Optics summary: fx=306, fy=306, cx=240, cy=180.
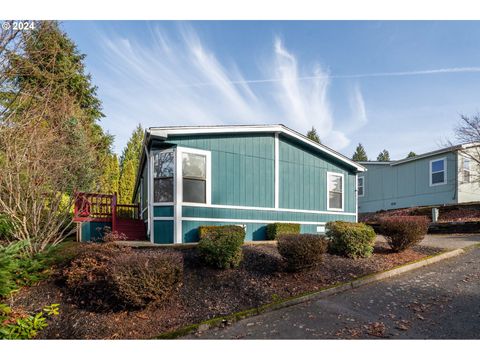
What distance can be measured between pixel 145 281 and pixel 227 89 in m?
6.21

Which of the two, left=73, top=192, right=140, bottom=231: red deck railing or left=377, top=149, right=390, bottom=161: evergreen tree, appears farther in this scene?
left=377, top=149, right=390, bottom=161: evergreen tree

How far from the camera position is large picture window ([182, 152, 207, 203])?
30.5 ft

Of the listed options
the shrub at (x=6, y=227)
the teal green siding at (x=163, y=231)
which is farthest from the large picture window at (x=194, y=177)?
the shrub at (x=6, y=227)

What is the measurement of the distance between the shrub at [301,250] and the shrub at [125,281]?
2.35m

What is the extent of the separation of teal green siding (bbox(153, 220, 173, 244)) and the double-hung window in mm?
16992

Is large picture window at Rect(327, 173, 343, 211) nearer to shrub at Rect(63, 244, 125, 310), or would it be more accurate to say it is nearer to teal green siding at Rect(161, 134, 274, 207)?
teal green siding at Rect(161, 134, 274, 207)

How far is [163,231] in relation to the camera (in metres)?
9.12

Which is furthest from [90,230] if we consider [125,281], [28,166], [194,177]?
[125,281]

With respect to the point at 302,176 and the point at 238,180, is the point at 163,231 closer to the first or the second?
the point at 238,180

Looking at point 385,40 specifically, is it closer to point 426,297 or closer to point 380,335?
point 426,297

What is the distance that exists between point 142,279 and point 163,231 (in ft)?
13.6

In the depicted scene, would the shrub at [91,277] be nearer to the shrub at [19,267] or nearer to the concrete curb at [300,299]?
the shrub at [19,267]

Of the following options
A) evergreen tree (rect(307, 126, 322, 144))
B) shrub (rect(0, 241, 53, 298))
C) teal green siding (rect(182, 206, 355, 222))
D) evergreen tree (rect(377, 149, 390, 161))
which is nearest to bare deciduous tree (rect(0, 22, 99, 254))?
shrub (rect(0, 241, 53, 298))

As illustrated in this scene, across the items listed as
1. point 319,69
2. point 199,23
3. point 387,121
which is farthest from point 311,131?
point 199,23
